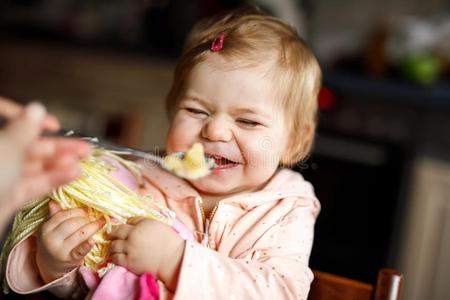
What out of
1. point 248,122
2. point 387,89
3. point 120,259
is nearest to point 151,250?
point 120,259

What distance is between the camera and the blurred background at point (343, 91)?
1499 millimetres

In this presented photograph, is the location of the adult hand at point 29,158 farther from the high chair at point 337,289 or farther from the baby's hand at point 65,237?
the high chair at point 337,289

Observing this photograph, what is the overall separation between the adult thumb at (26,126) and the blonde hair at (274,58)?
187 millimetres

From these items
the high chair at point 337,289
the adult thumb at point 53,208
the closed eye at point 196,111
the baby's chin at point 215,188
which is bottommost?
the high chair at point 337,289

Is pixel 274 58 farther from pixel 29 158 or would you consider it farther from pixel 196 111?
pixel 29 158

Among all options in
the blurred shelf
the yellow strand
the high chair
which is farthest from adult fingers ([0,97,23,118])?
the blurred shelf

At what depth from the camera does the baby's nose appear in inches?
19.6

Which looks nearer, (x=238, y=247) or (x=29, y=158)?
(x=29, y=158)

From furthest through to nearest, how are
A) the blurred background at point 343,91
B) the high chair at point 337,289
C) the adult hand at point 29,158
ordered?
the blurred background at point 343,91 < the high chair at point 337,289 < the adult hand at point 29,158

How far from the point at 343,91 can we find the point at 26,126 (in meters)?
1.38

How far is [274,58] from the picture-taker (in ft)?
1.72

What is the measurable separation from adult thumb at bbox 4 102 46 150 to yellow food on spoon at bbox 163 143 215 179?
165mm

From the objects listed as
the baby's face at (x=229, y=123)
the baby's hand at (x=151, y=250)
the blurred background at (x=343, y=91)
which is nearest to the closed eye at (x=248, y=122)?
the baby's face at (x=229, y=123)

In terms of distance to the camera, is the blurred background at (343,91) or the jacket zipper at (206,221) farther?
the blurred background at (343,91)
